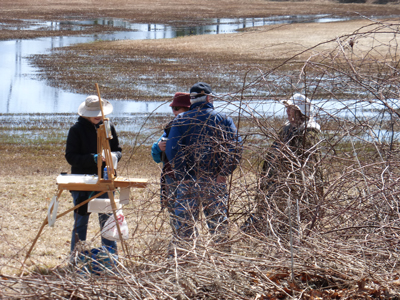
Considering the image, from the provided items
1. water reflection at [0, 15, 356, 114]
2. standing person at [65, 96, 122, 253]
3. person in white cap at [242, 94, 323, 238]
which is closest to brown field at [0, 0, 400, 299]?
person in white cap at [242, 94, 323, 238]

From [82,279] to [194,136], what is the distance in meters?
1.64

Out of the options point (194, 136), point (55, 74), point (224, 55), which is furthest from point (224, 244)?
point (224, 55)

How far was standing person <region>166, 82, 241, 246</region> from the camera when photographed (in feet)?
10.8

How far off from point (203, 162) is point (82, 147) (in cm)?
135

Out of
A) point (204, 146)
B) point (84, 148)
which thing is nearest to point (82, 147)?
point (84, 148)

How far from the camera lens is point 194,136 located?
3826mm

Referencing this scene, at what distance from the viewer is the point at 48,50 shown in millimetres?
23078

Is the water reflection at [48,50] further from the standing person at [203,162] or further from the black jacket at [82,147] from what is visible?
the black jacket at [82,147]

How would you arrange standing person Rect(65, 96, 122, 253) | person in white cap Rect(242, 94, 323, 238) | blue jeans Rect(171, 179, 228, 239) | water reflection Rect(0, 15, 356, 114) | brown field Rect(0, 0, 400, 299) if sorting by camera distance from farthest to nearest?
1. water reflection Rect(0, 15, 356, 114)
2. standing person Rect(65, 96, 122, 253)
3. blue jeans Rect(171, 179, 228, 239)
4. person in white cap Rect(242, 94, 323, 238)
5. brown field Rect(0, 0, 400, 299)

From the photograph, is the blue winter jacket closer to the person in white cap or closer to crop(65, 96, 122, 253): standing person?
the person in white cap

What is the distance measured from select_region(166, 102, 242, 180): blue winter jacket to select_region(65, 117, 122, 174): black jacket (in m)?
0.90

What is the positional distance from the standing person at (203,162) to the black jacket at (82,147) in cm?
91

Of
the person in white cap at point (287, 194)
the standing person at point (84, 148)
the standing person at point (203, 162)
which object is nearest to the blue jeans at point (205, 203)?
the standing person at point (203, 162)

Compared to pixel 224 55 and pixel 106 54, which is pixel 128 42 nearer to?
pixel 106 54
